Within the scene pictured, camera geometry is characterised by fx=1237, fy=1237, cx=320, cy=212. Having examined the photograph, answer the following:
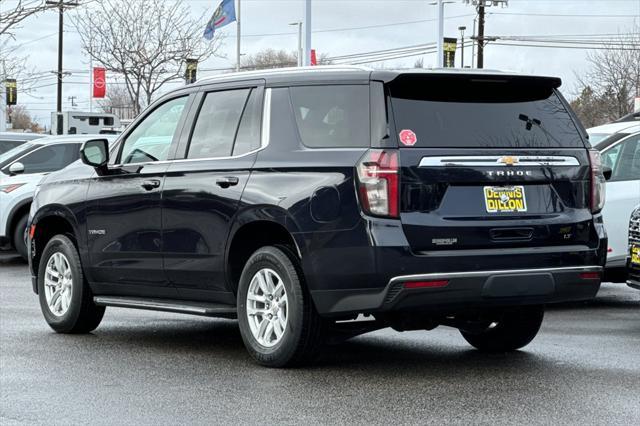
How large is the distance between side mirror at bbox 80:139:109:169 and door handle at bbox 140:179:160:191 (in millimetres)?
658

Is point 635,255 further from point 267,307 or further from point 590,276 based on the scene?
point 267,307

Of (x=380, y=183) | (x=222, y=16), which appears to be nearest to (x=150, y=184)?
(x=380, y=183)

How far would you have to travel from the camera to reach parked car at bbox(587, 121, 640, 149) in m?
12.1

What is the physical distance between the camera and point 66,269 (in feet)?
33.2

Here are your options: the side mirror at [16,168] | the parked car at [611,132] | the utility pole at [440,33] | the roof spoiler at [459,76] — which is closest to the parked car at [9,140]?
the side mirror at [16,168]

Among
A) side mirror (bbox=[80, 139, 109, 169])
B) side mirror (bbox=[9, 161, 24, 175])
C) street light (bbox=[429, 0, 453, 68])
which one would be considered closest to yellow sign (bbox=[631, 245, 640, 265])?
side mirror (bbox=[80, 139, 109, 169])

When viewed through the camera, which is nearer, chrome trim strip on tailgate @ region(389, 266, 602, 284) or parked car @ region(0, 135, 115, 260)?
chrome trim strip on tailgate @ region(389, 266, 602, 284)

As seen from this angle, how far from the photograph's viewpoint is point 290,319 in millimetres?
7773

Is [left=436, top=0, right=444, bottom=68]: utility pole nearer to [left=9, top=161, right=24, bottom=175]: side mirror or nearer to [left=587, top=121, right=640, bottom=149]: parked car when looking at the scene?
[left=9, top=161, right=24, bottom=175]: side mirror

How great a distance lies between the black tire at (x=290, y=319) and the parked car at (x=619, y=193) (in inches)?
185

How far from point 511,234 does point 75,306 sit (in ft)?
12.9

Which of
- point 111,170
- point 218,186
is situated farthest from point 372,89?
point 111,170

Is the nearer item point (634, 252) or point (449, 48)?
point (634, 252)

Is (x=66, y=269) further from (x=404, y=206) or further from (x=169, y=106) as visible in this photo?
(x=404, y=206)
